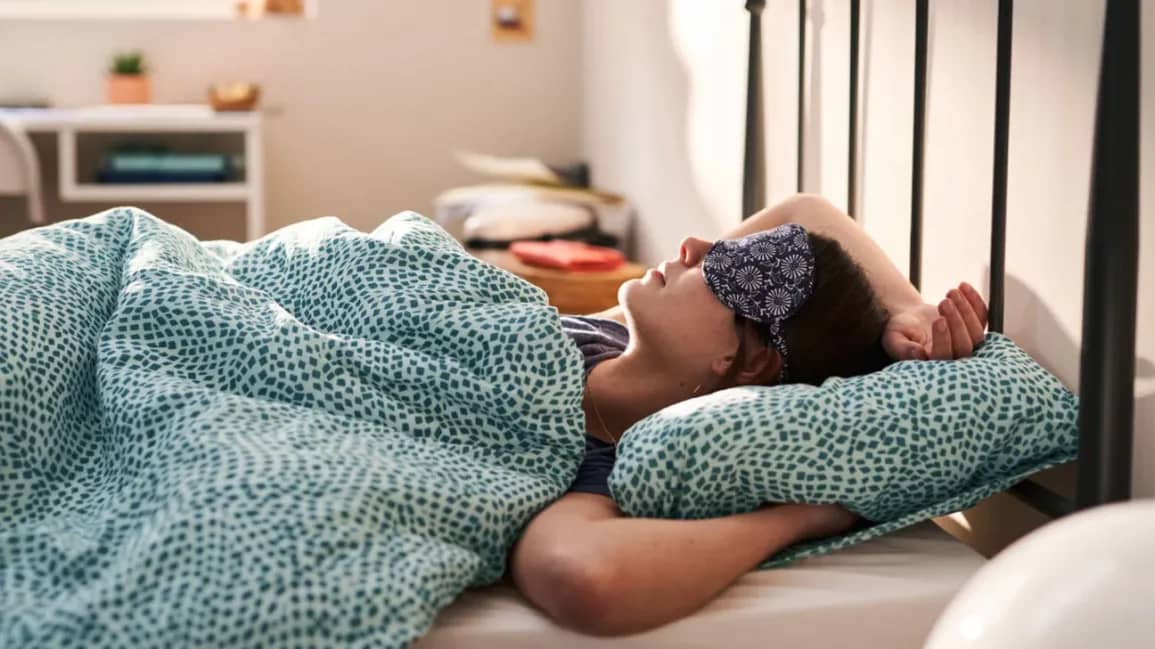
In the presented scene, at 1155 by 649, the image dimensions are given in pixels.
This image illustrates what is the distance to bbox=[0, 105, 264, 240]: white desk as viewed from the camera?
3650 mm

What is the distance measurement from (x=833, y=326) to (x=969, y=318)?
0.15 metres

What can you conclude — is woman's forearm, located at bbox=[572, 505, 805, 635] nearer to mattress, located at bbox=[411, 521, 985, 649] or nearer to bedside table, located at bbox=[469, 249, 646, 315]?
mattress, located at bbox=[411, 521, 985, 649]

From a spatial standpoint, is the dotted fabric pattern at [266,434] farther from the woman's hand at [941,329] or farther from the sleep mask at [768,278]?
the woman's hand at [941,329]

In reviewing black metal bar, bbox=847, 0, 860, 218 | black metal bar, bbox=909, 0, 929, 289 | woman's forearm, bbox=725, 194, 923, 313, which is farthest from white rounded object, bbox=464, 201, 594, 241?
black metal bar, bbox=909, 0, 929, 289

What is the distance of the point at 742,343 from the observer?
1449 mm

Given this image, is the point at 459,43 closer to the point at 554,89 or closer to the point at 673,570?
the point at 554,89

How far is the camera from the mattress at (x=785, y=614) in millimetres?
1104

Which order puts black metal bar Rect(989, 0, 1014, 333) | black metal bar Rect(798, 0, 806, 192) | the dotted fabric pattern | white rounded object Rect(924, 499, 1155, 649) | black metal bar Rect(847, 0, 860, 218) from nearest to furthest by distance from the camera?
white rounded object Rect(924, 499, 1155, 649) → the dotted fabric pattern → black metal bar Rect(989, 0, 1014, 333) → black metal bar Rect(847, 0, 860, 218) → black metal bar Rect(798, 0, 806, 192)

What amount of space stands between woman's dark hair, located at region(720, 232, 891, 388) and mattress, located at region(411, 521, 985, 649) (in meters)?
0.24

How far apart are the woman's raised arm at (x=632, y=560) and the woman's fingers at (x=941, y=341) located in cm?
25

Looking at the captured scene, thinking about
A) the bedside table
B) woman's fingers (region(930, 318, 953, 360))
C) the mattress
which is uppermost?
woman's fingers (region(930, 318, 953, 360))

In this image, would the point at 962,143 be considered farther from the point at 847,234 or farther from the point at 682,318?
the point at 682,318

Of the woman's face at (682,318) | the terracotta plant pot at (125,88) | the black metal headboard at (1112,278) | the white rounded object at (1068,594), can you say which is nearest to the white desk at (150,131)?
the terracotta plant pot at (125,88)

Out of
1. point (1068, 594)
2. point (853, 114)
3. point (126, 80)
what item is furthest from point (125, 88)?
point (1068, 594)
